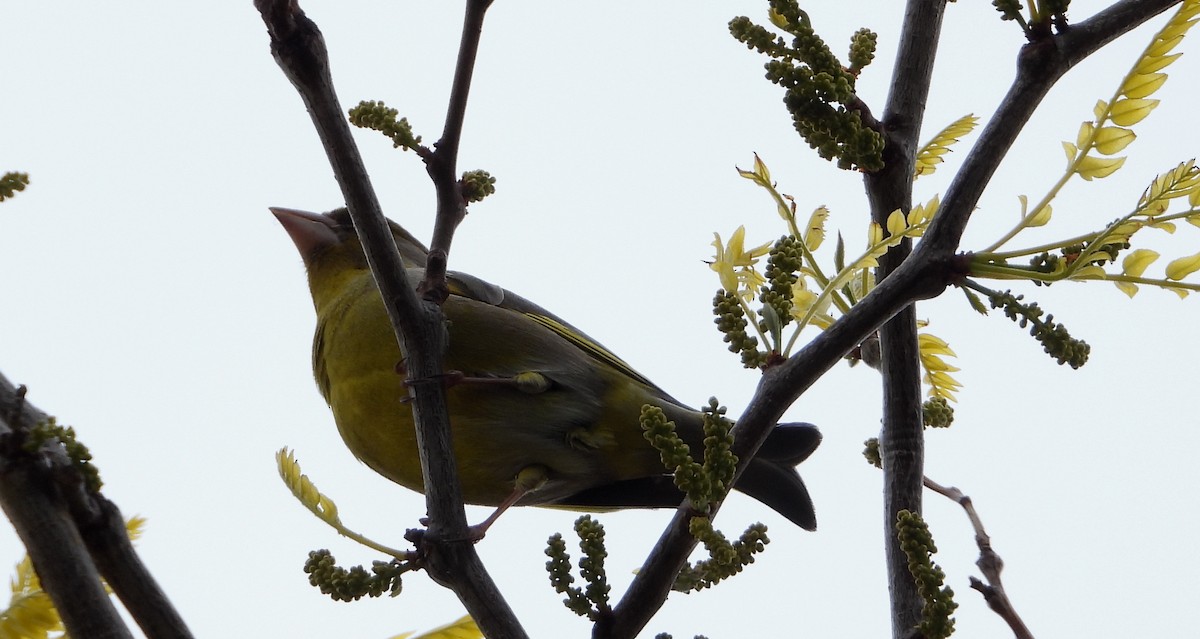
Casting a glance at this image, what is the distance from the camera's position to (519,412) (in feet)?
10.8

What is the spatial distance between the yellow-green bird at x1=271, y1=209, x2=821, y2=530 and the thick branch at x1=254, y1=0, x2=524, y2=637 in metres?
0.96

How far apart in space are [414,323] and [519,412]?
116cm

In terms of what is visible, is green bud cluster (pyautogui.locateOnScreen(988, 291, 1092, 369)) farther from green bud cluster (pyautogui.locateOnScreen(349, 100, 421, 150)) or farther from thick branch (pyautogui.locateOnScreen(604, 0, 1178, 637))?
green bud cluster (pyautogui.locateOnScreen(349, 100, 421, 150))

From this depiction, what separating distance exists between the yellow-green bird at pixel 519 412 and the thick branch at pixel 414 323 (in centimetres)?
96

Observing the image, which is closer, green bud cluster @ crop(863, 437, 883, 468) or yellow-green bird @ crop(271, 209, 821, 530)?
green bud cluster @ crop(863, 437, 883, 468)

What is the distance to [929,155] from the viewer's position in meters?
2.75

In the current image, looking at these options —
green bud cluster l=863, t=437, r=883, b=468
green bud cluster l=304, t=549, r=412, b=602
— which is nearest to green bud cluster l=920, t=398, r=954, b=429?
green bud cluster l=863, t=437, r=883, b=468

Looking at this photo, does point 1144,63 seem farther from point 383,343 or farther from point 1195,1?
point 383,343

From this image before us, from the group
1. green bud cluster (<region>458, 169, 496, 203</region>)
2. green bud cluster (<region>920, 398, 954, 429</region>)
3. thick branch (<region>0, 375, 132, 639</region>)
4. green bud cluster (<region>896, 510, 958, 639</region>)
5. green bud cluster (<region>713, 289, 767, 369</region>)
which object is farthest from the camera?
green bud cluster (<region>920, 398, 954, 429</region>)

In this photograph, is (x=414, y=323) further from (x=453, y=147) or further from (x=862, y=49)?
(x=862, y=49)

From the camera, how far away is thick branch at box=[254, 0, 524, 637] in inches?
70.9

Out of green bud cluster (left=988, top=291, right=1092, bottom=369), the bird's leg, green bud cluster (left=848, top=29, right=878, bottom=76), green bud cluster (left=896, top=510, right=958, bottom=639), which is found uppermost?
green bud cluster (left=848, top=29, right=878, bottom=76)

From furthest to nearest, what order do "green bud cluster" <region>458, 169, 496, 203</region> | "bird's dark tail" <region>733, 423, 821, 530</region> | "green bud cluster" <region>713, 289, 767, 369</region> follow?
"bird's dark tail" <region>733, 423, 821, 530</region> → "green bud cluster" <region>458, 169, 496, 203</region> → "green bud cluster" <region>713, 289, 767, 369</region>

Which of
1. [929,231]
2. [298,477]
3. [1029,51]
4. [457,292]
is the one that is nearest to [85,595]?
[298,477]
